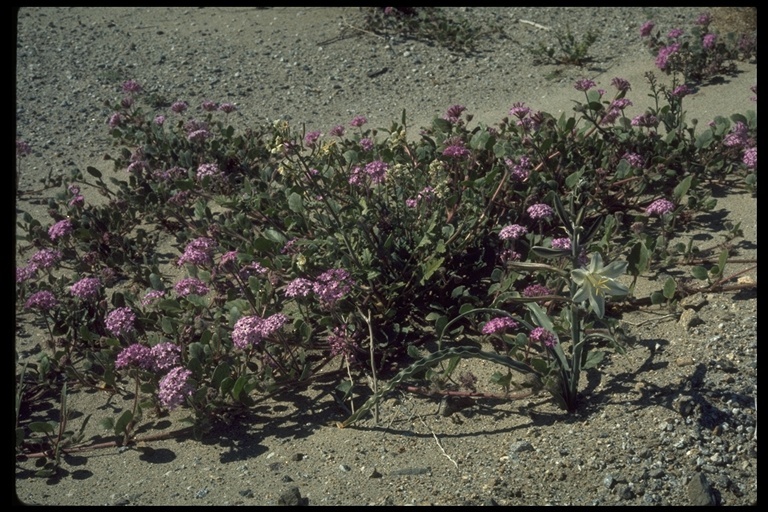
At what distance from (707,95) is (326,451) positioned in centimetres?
507

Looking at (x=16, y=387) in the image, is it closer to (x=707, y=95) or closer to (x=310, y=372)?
(x=310, y=372)

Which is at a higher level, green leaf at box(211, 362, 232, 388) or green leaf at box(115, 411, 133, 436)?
green leaf at box(211, 362, 232, 388)

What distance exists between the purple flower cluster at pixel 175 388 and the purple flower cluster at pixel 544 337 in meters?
1.41

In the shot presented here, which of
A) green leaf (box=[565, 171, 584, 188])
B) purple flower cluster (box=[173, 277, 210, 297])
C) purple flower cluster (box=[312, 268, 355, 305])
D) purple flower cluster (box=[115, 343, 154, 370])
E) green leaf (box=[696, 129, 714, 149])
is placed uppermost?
green leaf (box=[696, 129, 714, 149])

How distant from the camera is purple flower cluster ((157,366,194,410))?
3.33 m

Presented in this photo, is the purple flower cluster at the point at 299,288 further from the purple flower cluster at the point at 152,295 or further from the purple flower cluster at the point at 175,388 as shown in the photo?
the purple flower cluster at the point at 152,295

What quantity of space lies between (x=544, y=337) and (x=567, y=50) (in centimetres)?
549

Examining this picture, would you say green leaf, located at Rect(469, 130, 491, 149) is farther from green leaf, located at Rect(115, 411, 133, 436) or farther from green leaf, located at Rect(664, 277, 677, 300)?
green leaf, located at Rect(115, 411, 133, 436)

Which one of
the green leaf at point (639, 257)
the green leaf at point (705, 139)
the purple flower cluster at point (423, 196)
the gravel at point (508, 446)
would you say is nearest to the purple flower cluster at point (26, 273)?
the gravel at point (508, 446)

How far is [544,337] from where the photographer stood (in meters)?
3.19

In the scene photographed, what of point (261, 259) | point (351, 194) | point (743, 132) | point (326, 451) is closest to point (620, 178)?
point (743, 132)

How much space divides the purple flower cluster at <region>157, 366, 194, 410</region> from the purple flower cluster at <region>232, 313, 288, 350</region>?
0.25 metres

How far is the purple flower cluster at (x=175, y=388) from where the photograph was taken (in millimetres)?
3326

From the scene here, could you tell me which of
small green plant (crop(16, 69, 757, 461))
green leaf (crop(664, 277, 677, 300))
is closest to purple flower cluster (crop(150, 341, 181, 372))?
small green plant (crop(16, 69, 757, 461))
